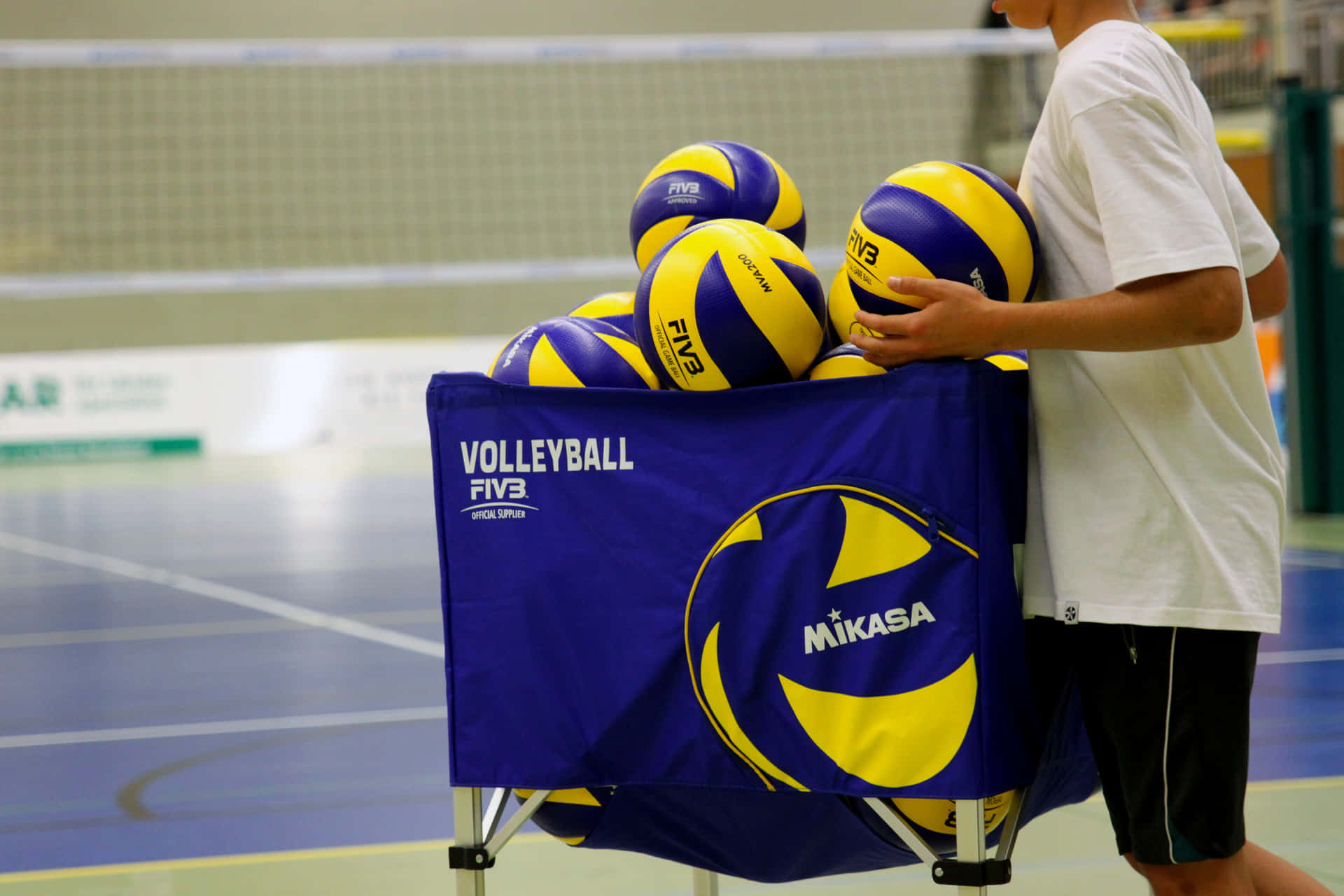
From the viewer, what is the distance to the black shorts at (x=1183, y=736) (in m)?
1.68

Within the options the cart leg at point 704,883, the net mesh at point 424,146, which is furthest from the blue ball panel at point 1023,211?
the net mesh at point 424,146

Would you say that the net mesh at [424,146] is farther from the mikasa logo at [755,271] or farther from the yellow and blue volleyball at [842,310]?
the mikasa logo at [755,271]

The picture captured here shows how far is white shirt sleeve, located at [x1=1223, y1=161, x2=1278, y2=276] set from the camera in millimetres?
1882

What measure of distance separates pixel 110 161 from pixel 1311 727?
529 inches

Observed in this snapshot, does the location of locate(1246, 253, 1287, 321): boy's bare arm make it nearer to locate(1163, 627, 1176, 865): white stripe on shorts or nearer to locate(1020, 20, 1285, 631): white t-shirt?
locate(1020, 20, 1285, 631): white t-shirt

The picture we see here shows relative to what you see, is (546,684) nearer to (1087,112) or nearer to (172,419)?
(1087,112)

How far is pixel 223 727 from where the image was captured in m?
4.36

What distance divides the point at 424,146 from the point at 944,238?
13851 millimetres

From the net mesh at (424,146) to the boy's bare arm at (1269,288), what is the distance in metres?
12.5

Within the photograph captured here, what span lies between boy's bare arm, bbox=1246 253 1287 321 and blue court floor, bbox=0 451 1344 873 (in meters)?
1.88

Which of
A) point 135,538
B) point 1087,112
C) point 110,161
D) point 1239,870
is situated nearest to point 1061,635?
point 1239,870

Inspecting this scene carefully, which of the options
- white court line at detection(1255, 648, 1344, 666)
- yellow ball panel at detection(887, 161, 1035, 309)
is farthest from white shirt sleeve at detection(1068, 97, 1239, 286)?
white court line at detection(1255, 648, 1344, 666)

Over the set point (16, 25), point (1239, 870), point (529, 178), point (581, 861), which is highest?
point (16, 25)

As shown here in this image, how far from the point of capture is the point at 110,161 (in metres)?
14.7
